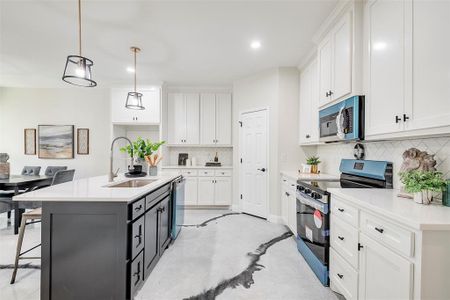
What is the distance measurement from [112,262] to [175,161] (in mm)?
3813

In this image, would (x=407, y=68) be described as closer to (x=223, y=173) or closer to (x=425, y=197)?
(x=425, y=197)

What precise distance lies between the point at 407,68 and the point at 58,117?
653 centimetres

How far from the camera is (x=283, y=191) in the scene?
12.2 ft

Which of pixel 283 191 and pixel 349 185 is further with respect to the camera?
pixel 283 191

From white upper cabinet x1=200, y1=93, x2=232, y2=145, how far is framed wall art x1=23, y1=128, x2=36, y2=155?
406 centimetres

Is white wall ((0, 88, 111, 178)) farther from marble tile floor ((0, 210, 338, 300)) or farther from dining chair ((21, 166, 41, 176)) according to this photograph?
marble tile floor ((0, 210, 338, 300))

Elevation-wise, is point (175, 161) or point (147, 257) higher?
point (175, 161)

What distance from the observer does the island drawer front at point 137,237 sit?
5.65 feet

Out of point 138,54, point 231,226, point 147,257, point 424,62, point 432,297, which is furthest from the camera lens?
point 231,226

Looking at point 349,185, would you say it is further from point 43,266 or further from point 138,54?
point 138,54

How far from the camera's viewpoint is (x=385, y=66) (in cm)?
173

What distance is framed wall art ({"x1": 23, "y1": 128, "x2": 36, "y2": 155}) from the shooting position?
523cm

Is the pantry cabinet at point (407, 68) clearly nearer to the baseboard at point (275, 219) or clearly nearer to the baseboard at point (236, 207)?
the baseboard at point (275, 219)

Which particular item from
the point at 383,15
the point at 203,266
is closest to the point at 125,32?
the point at 383,15
